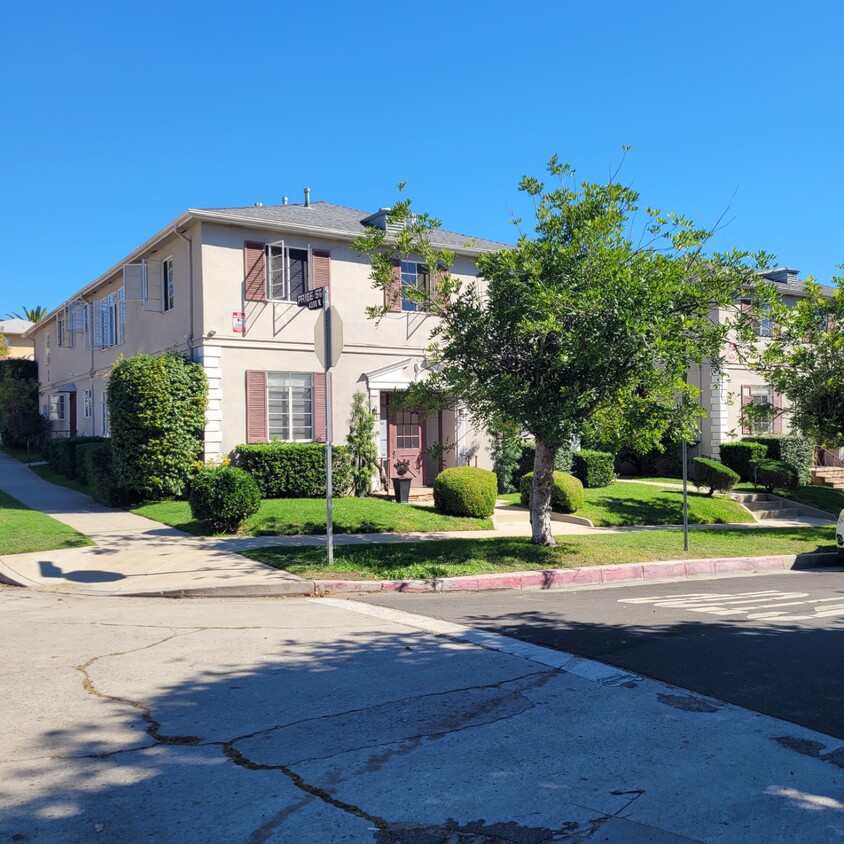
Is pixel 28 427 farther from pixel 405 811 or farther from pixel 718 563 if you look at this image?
pixel 405 811

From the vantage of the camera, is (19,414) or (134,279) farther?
(19,414)

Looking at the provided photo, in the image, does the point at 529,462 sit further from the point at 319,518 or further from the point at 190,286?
the point at 190,286

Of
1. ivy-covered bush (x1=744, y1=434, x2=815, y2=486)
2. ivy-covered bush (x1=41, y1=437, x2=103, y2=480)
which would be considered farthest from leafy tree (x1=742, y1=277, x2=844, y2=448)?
ivy-covered bush (x1=41, y1=437, x2=103, y2=480)

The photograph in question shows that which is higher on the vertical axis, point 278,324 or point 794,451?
point 278,324

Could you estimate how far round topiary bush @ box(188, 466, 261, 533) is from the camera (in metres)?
13.0

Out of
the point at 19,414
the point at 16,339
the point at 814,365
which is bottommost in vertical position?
the point at 19,414

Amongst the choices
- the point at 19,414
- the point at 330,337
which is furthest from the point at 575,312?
the point at 19,414

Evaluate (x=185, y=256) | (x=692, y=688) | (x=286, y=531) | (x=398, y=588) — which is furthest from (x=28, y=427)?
(x=692, y=688)

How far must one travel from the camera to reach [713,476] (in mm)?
21922

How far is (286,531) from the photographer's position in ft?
45.0

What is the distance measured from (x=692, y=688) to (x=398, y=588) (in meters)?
5.09

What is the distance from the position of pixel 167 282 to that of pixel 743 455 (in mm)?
17328

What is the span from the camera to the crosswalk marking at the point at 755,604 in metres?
8.52

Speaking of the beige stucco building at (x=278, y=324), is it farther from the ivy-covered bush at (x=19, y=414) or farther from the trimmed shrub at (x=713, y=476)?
the ivy-covered bush at (x=19, y=414)
